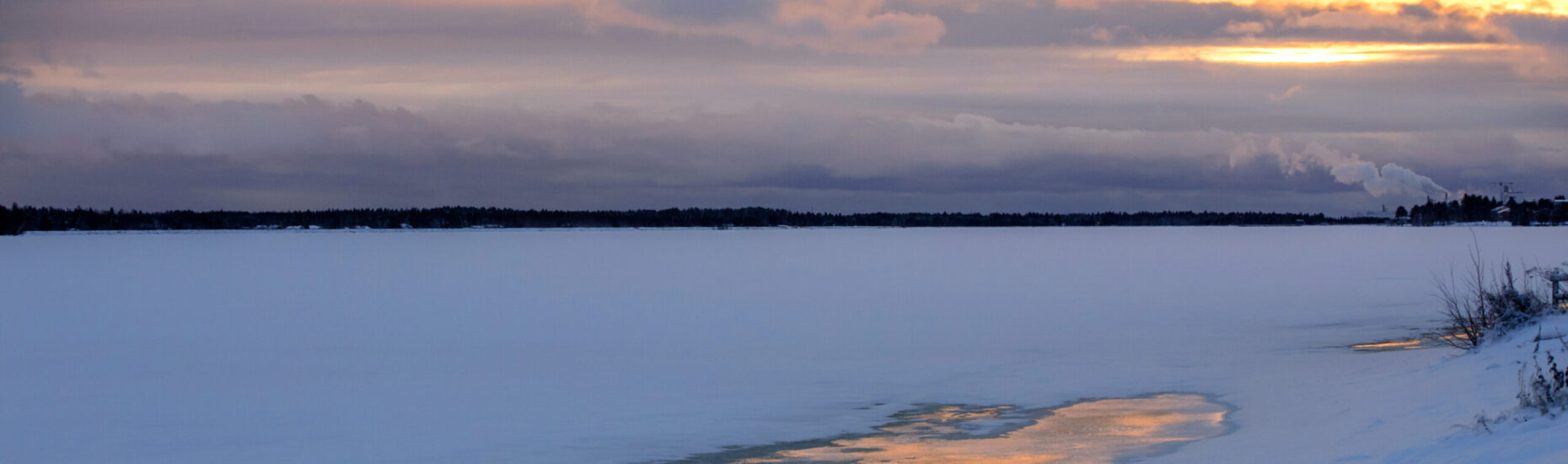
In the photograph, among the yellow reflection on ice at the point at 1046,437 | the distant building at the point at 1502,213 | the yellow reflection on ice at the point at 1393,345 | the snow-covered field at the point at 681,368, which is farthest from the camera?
the distant building at the point at 1502,213

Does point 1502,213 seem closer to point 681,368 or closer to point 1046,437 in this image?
point 681,368

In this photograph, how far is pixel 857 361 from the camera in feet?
55.5

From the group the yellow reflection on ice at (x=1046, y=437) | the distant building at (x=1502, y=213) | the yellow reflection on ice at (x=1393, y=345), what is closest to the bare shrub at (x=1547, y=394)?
the yellow reflection on ice at (x=1046, y=437)

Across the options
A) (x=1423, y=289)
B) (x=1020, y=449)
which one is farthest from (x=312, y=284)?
(x=1020, y=449)

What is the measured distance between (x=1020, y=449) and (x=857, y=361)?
21.2 ft

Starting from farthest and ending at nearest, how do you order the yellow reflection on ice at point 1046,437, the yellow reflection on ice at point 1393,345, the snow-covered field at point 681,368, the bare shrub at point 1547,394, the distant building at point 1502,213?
the distant building at point 1502,213
the yellow reflection on ice at point 1393,345
the snow-covered field at point 681,368
the yellow reflection on ice at point 1046,437
the bare shrub at point 1547,394

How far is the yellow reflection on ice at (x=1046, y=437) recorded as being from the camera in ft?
33.7

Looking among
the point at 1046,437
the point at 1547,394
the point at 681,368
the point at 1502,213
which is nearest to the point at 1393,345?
the point at 1046,437

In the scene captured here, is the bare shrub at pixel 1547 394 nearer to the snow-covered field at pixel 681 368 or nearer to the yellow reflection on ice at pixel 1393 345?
the snow-covered field at pixel 681 368

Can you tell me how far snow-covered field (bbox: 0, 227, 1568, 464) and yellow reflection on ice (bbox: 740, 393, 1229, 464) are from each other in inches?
16.3

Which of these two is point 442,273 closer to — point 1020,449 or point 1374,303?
point 1374,303

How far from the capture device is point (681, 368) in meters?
16.4

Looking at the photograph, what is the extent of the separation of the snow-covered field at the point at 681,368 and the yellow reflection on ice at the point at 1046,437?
1.36 ft

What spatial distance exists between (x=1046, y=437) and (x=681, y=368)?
636cm
